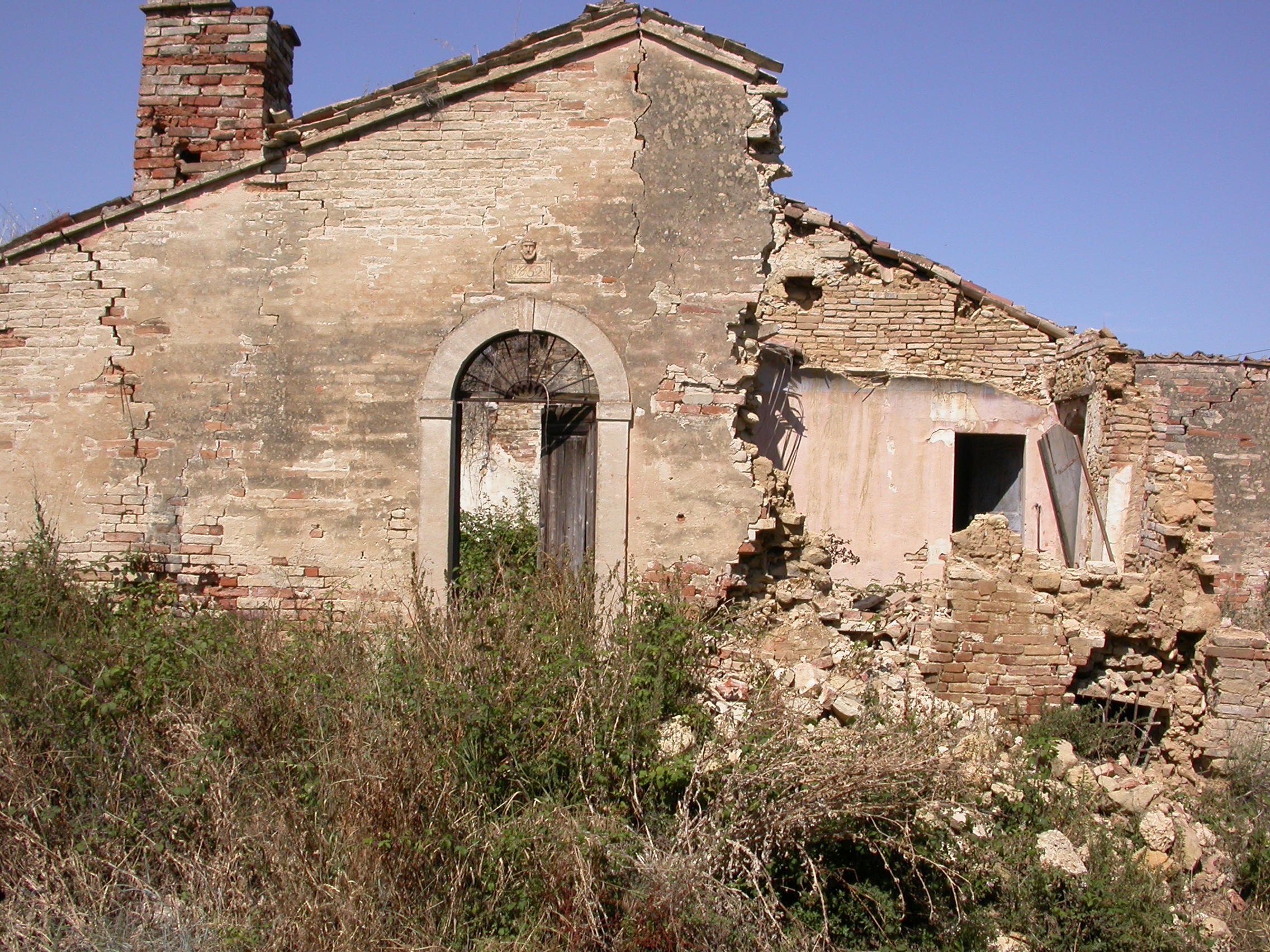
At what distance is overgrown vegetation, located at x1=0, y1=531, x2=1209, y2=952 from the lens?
13.1 ft

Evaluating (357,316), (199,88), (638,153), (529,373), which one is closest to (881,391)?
(638,153)

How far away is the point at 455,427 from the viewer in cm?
715

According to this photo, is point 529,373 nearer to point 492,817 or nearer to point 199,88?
point 492,817

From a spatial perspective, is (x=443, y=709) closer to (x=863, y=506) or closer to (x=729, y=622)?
→ (x=729, y=622)

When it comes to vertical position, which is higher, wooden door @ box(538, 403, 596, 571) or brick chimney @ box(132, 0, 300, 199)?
brick chimney @ box(132, 0, 300, 199)

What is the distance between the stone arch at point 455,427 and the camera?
23.0 ft

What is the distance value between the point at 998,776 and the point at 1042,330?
5.98 metres

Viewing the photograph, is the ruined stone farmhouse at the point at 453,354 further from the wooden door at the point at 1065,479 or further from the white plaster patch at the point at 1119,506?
the wooden door at the point at 1065,479

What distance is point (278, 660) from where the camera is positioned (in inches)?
210

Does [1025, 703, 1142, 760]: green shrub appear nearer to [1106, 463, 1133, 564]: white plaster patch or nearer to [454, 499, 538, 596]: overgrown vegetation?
[1106, 463, 1133, 564]: white plaster patch

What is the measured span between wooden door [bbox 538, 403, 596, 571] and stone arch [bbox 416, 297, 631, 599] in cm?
24

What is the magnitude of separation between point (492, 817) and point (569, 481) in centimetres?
343

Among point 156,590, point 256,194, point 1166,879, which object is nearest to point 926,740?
point 1166,879

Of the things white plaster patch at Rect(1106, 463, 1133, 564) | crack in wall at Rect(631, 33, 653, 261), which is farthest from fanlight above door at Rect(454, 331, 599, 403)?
white plaster patch at Rect(1106, 463, 1133, 564)
